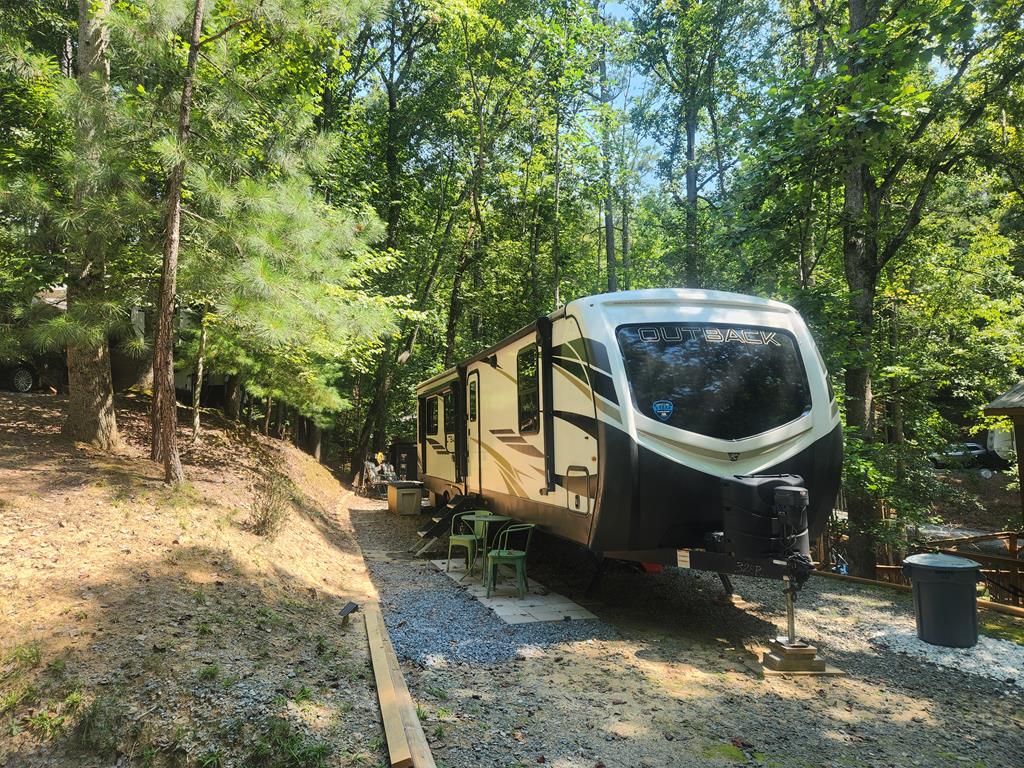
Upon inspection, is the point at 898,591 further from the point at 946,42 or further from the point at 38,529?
the point at 38,529

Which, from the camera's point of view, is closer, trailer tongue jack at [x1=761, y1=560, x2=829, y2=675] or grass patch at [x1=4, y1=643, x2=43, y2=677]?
grass patch at [x1=4, y1=643, x2=43, y2=677]

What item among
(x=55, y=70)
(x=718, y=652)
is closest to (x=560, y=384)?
(x=718, y=652)

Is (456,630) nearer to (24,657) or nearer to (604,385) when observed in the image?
(604,385)

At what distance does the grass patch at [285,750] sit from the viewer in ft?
9.98

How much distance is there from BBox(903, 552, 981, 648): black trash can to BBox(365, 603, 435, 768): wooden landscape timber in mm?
4206

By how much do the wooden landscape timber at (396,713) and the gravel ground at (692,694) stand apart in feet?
0.45

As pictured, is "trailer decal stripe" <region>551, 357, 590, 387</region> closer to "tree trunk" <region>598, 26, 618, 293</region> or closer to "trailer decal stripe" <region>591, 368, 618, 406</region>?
"trailer decal stripe" <region>591, 368, 618, 406</region>

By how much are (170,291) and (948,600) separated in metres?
7.45

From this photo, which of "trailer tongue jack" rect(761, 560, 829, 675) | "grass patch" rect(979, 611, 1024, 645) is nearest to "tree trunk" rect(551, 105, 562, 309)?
"grass patch" rect(979, 611, 1024, 645)

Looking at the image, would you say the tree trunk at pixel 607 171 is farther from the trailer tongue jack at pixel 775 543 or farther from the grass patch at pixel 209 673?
the grass patch at pixel 209 673

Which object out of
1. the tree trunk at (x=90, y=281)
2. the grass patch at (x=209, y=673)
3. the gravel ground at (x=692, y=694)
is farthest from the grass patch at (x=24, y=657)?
the tree trunk at (x=90, y=281)

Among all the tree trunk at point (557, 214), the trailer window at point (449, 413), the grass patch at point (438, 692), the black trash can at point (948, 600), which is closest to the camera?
the grass patch at point (438, 692)

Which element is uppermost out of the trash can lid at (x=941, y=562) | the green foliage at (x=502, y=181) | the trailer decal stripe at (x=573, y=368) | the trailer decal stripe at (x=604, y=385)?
the green foliage at (x=502, y=181)

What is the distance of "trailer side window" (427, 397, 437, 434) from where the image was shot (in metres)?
13.1
